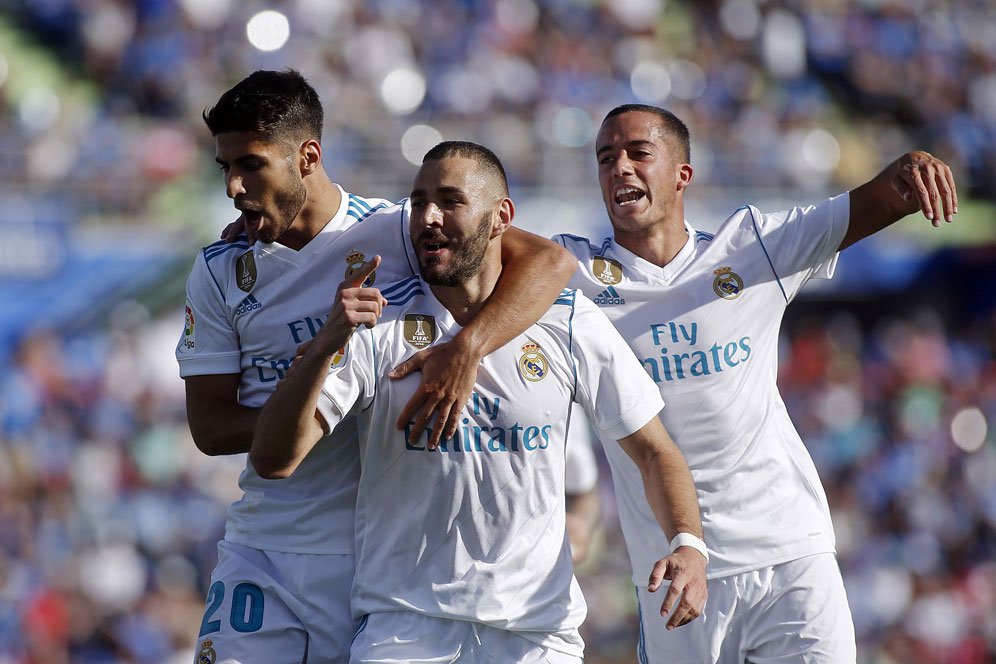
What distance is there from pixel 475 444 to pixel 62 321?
1119 centimetres

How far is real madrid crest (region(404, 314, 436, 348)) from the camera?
166 inches

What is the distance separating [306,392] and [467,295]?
0.74 m

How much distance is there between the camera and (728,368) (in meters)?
4.98

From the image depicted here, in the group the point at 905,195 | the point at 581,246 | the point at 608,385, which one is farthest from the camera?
the point at 581,246

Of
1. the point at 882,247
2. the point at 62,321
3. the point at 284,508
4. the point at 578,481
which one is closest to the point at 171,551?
the point at 62,321

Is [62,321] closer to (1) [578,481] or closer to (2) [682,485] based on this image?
(1) [578,481]

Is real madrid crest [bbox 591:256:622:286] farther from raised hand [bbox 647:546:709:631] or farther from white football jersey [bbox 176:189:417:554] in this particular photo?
raised hand [bbox 647:546:709:631]

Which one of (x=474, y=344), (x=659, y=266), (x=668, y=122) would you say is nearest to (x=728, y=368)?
(x=659, y=266)

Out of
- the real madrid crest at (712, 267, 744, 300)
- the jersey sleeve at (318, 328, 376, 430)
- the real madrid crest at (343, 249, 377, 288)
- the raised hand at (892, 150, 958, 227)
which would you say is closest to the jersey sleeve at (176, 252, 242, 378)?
the real madrid crest at (343, 249, 377, 288)

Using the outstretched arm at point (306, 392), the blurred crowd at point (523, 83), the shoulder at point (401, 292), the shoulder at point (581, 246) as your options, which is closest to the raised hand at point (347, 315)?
the outstretched arm at point (306, 392)

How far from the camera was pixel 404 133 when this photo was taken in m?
15.3

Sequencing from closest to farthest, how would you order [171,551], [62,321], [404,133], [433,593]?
[433,593], [171,551], [62,321], [404,133]

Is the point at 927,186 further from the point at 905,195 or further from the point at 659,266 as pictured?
the point at 659,266

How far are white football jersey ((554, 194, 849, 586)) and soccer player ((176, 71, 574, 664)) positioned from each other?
0.65 m
